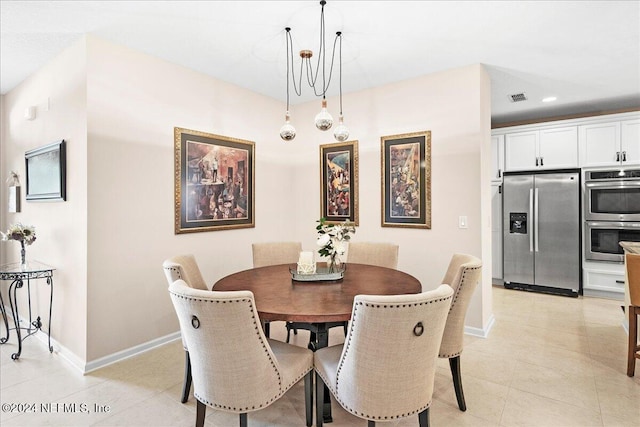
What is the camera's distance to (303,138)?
4434mm

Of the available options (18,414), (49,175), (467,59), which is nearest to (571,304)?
(467,59)

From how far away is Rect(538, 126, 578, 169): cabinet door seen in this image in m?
4.62

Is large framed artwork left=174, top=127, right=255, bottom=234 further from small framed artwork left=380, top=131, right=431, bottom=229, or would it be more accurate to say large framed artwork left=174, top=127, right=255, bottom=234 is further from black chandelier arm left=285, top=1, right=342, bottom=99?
small framed artwork left=380, top=131, right=431, bottom=229

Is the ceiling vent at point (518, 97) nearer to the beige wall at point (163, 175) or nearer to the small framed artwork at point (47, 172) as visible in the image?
the beige wall at point (163, 175)

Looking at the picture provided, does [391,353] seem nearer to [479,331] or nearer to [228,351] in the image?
[228,351]

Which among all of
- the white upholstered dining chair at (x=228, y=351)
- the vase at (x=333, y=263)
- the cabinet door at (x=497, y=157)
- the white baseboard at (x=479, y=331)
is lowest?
the white baseboard at (x=479, y=331)

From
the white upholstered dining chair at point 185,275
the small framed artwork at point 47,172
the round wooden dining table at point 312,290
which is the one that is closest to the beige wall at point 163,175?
the small framed artwork at point 47,172

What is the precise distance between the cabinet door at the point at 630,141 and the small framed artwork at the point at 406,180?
2882mm

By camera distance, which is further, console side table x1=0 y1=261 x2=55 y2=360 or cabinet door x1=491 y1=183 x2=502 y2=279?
cabinet door x1=491 y1=183 x2=502 y2=279

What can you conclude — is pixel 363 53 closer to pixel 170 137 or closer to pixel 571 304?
pixel 170 137

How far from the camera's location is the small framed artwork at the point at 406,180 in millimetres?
3506

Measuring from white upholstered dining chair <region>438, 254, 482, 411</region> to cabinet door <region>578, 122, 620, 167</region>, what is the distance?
3654 mm

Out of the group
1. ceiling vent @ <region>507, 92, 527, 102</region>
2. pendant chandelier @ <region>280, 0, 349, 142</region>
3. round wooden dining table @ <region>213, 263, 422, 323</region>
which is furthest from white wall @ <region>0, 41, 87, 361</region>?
ceiling vent @ <region>507, 92, 527, 102</region>

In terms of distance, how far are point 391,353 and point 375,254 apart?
5.92 feet
